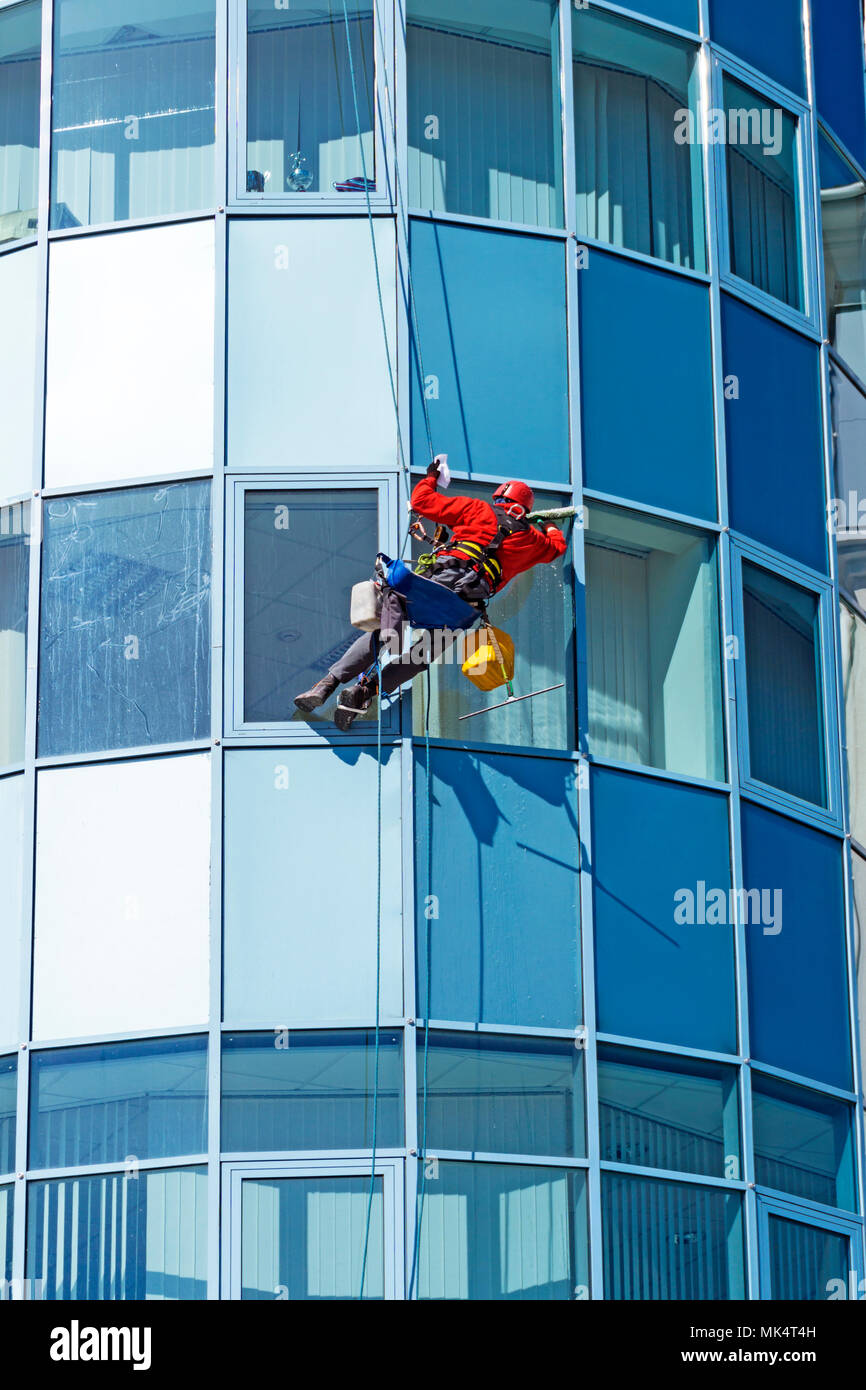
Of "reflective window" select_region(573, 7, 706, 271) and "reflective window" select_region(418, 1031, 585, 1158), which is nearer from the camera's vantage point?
"reflective window" select_region(418, 1031, 585, 1158)

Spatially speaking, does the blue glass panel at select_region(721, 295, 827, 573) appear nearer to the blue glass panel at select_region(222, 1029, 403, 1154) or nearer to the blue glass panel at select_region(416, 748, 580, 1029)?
the blue glass panel at select_region(416, 748, 580, 1029)

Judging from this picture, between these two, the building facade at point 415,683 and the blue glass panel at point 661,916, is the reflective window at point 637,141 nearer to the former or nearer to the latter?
the building facade at point 415,683

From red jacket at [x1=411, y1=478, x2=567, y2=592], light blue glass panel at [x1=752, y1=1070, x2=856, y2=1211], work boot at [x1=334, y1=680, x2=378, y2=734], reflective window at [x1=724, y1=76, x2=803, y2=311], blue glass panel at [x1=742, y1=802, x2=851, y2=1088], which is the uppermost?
reflective window at [x1=724, y1=76, x2=803, y2=311]

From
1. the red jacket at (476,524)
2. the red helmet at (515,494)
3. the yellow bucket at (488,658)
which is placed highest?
the red helmet at (515,494)

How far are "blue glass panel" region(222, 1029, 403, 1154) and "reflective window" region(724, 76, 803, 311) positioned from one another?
22.1 ft

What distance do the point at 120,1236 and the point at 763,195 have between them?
919cm

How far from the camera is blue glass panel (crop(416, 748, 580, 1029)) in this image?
59.9 ft

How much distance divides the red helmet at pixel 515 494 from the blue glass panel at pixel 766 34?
15.1 ft

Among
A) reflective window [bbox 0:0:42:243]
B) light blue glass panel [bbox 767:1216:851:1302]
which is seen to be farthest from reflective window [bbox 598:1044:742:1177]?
reflective window [bbox 0:0:42:243]

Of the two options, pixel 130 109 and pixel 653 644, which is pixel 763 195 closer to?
pixel 653 644

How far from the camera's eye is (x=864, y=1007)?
20609 mm

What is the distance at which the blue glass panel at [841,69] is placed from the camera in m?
22.8

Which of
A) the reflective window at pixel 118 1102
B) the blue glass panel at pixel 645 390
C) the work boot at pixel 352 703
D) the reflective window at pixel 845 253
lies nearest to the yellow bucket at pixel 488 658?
the work boot at pixel 352 703
